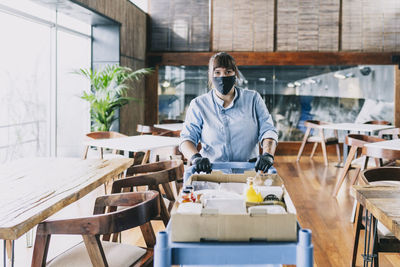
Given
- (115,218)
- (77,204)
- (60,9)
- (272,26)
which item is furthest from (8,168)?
(272,26)

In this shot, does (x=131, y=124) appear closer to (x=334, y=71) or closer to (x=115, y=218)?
(x=334, y=71)

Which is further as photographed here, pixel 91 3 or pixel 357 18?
pixel 357 18

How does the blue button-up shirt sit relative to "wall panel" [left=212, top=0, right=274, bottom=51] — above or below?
below

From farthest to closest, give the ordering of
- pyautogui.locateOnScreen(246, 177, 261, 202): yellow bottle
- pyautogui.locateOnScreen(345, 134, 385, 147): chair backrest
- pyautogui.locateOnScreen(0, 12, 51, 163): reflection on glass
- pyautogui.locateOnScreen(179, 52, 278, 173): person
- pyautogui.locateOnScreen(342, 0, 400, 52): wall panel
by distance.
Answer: pyautogui.locateOnScreen(342, 0, 400, 52): wall panel → pyautogui.locateOnScreen(0, 12, 51, 163): reflection on glass → pyautogui.locateOnScreen(345, 134, 385, 147): chair backrest → pyautogui.locateOnScreen(179, 52, 278, 173): person → pyautogui.locateOnScreen(246, 177, 261, 202): yellow bottle

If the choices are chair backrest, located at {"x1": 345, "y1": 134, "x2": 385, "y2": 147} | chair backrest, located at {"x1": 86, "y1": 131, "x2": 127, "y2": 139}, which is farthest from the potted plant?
chair backrest, located at {"x1": 345, "y1": 134, "x2": 385, "y2": 147}

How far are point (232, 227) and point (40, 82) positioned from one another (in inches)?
187

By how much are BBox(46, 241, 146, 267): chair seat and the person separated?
62 centimetres

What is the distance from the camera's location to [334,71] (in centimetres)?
842

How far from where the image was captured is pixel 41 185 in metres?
2.15

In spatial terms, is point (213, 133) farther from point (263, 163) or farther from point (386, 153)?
point (386, 153)

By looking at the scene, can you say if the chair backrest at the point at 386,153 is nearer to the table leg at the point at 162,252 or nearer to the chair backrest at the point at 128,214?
the chair backrest at the point at 128,214

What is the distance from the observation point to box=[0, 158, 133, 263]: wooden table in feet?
5.25

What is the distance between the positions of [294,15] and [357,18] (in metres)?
1.32

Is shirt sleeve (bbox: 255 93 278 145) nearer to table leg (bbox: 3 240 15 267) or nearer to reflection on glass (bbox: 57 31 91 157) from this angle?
table leg (bbox: 3 240 15 267)
